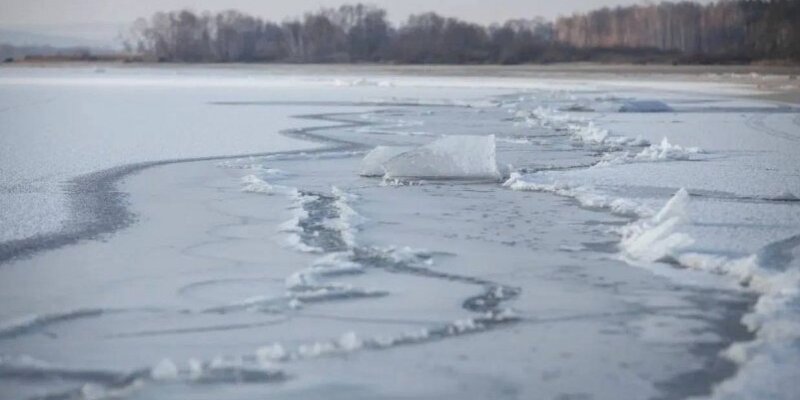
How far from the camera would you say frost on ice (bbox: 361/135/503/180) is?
919 centimetres

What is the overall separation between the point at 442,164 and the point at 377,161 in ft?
2.09

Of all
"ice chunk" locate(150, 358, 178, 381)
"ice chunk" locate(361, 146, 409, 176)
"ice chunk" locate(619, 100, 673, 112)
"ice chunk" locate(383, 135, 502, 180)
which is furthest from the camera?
"ice chunk" locate(619, 100, 673, 112)

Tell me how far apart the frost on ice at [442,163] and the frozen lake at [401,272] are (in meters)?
0.02

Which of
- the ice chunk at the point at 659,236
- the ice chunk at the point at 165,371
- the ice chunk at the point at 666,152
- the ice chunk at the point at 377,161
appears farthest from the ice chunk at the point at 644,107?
the ice chunk at the point at 165,371

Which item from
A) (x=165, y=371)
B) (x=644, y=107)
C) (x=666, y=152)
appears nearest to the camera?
(x=165, y=371)

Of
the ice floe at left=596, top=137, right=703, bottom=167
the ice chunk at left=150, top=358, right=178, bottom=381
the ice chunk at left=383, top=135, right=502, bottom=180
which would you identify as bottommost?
the ice floe at left=596, top=137, right=703, bottom=167

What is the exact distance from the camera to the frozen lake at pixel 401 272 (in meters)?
3.80

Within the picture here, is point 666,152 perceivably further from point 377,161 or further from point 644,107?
point 644,107

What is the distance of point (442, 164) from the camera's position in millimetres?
9242

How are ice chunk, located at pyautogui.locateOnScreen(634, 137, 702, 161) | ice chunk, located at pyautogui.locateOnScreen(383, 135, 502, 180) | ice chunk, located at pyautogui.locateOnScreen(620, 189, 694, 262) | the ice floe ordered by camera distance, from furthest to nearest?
ice chunk, located at pyautogui.locateOnScreen(634, 137, 702, 161) → the ice floe → ice chunk, located at pyautogui.locateOnScreen(383, 135, 502, 180) → ice chunk, located at pyautogui.locateOnScreen(620, 189, 694, 262)

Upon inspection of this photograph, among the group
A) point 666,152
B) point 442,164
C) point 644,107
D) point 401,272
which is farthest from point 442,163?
point 644,107

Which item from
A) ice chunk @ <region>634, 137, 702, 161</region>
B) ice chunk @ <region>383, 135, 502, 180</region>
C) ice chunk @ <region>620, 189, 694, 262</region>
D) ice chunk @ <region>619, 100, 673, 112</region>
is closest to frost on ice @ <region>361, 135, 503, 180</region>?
ice chunk @ <region>383, 135, 502, 180</region>

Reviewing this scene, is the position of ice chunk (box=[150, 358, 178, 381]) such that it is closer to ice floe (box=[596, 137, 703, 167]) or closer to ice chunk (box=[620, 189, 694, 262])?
ice chunk (box=[620, 189, 694, 262])

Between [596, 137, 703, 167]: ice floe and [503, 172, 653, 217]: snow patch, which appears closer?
[503, 172, 653, 217]: snow patch
